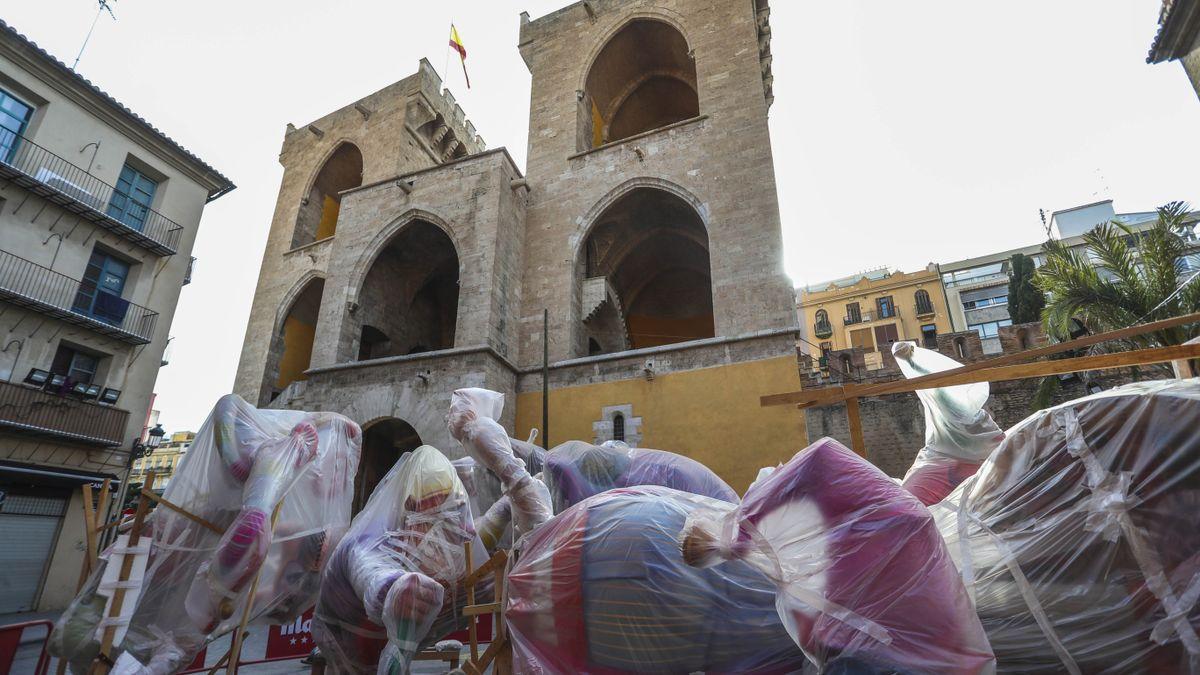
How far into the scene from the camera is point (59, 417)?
12.6 metres

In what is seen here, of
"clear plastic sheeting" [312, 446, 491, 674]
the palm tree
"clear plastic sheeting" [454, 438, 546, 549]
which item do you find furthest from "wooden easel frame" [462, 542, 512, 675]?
the palm tree

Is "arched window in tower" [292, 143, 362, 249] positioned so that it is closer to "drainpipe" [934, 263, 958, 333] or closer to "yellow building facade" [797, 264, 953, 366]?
"yellow building facade" [797, 264, 953, 366]

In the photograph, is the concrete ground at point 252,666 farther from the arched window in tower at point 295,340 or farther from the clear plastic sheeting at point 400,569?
the arched window in tower at point 295,340

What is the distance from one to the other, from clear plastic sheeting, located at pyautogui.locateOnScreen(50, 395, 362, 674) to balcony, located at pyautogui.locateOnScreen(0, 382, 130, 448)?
12187 millimetres

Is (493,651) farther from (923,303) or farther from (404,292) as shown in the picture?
(923,303)

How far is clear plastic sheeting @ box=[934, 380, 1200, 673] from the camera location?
1639 millimetres

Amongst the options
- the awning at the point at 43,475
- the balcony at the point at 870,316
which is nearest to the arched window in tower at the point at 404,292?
the awning at the point at 43,475

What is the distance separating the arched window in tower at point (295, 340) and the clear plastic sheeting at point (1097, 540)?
58.9ft

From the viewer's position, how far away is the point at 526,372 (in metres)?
12.5

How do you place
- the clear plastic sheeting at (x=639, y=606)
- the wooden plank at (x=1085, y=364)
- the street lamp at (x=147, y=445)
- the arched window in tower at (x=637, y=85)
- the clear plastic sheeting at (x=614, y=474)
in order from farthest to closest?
the arched window in tower at (x=637, y=85), the street lamp at (x=147, y=445), the clear plastic sheeting at (x=614, y=474), the wooden plank at (x=1085, y=364), the clear plastic sheeting at (x=639, y=606)

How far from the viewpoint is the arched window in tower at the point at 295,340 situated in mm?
16703

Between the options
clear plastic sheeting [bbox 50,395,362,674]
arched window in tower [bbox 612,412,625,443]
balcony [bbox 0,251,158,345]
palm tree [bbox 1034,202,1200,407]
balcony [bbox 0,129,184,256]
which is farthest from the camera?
balcony [bbox 0,129,184,256]

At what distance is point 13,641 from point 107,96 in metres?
16.1

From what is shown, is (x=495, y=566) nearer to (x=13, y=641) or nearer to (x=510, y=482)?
(x=510, y=482)
